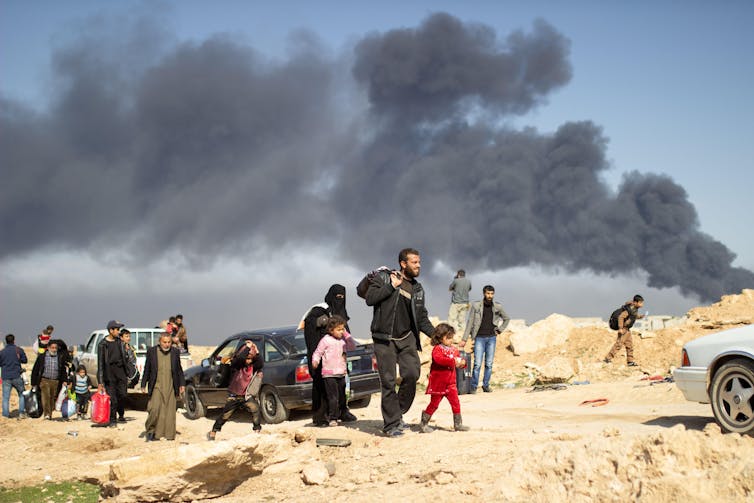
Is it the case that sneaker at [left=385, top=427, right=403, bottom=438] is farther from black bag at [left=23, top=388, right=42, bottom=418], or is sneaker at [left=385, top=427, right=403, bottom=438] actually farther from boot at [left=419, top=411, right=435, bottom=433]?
black bag at [left=23, top=388, right=42, bottom=418]

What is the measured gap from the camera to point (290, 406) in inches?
492

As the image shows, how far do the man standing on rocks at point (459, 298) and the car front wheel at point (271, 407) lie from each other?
42.5ft

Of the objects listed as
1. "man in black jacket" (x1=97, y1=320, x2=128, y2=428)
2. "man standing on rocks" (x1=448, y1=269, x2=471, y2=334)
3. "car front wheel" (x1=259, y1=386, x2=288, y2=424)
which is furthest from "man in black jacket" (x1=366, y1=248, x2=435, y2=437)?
"man standing on rocks" (x1=448, y1=269, x2=471, y2=334)

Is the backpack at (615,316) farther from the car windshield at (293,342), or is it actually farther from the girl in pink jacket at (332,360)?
the girl in pink jacket at (332,360)

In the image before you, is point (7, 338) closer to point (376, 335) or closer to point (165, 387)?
point (165, 387)

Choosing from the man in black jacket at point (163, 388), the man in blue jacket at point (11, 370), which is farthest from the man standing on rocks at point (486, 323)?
the man in blue jacket at point (11, 370)

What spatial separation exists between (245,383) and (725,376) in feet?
21.1

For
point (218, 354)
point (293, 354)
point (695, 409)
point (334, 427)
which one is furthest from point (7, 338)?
point (695, 409)

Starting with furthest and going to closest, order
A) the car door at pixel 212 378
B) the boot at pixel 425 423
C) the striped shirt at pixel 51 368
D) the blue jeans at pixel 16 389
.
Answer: the blue jeans at pixel 16 389
the striped shirt at pixel 51 368
the car door at pixel 212 378
the boot at pixel 425 423

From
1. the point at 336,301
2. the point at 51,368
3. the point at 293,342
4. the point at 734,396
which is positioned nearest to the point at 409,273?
the point at 336,301

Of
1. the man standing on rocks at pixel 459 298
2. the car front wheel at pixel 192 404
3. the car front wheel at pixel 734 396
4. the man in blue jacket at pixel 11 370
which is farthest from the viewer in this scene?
the man standing on rocks at pixel 459 298

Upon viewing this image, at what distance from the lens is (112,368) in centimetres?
1454

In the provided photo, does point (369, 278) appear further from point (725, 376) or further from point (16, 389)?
point (16, 389)

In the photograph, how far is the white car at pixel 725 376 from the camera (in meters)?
7.89
